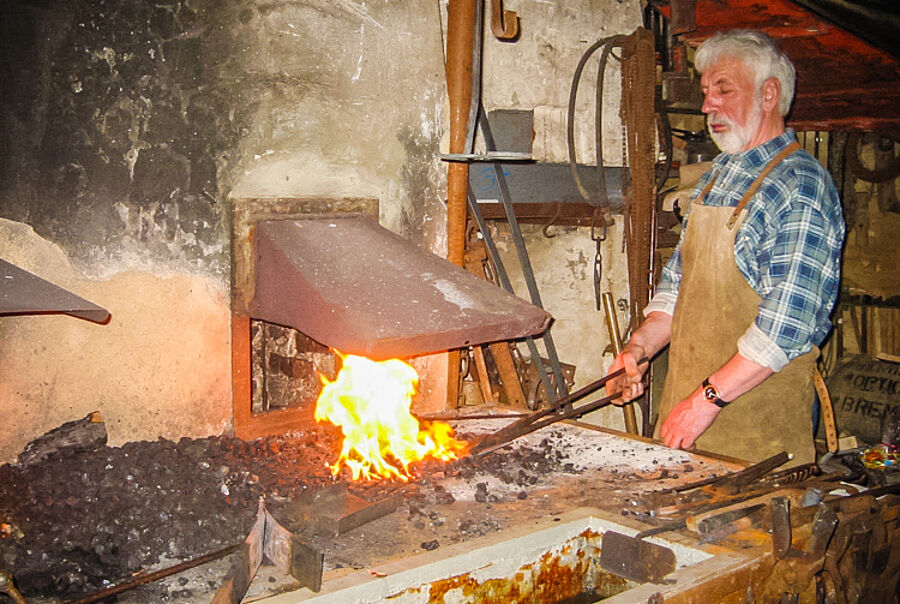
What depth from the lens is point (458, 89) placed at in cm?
403

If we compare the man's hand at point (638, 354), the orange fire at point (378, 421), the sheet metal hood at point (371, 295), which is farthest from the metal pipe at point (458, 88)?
the man's hand at point (638, 354)

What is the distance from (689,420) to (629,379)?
36 cm

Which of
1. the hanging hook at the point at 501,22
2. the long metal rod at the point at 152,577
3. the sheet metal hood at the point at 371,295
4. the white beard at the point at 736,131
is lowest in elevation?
the long metal rod at the point at 152,577

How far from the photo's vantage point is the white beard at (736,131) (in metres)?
3.40

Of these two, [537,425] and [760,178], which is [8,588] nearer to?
[537,425]

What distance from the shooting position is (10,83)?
2.95 metres

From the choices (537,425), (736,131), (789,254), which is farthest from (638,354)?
(736,131)

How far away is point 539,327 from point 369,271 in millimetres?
678

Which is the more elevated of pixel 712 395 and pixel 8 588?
pixel 712 395

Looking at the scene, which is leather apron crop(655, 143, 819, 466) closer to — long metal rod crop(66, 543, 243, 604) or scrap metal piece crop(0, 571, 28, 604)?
long metal rod crop(66, 543, 243, 604)

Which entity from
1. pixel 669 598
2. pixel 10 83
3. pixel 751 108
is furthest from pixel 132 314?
pixel 751 108

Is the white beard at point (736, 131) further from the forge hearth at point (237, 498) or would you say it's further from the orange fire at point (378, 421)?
the orange fire at point (378, 421)

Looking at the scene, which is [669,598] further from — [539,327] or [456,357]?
[456,357]

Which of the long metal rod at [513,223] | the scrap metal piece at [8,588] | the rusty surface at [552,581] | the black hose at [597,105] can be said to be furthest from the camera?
the black hose at [597,105]
